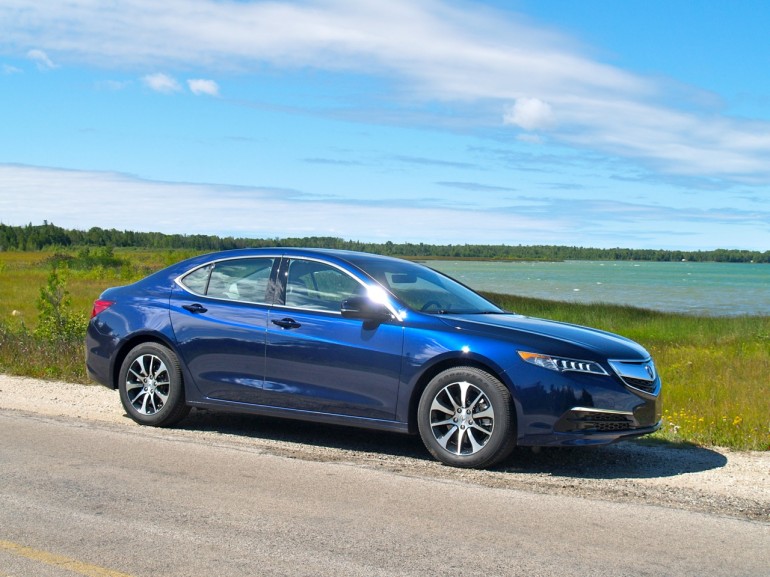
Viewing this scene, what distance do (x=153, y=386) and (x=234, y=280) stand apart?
1.20 meters

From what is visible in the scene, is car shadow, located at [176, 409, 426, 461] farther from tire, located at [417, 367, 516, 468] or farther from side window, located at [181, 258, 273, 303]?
side window, located at [181, 258, 273, 303]

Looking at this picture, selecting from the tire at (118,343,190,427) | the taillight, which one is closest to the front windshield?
the tire at (118,343,190,427)

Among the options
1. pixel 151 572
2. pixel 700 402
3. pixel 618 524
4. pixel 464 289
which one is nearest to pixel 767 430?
pixel 700 402

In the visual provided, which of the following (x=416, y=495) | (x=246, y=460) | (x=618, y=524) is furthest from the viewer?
(x=246, y=460)

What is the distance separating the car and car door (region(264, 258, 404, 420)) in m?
0.01

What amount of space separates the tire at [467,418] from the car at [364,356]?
1cm

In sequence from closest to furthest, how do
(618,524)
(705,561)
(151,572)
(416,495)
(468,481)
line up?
(151,572) < (705,561) < (618,524) < (416,495) < (468,481)

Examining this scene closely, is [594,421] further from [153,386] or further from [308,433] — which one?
[153,386]

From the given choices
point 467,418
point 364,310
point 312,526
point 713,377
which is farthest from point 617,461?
point 713,377

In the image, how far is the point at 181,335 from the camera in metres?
8.50

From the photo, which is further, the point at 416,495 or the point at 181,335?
the point at 181,335

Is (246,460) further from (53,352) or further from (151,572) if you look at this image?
(53,352)

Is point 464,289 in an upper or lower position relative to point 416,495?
upper

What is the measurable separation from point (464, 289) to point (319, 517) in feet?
11.7
